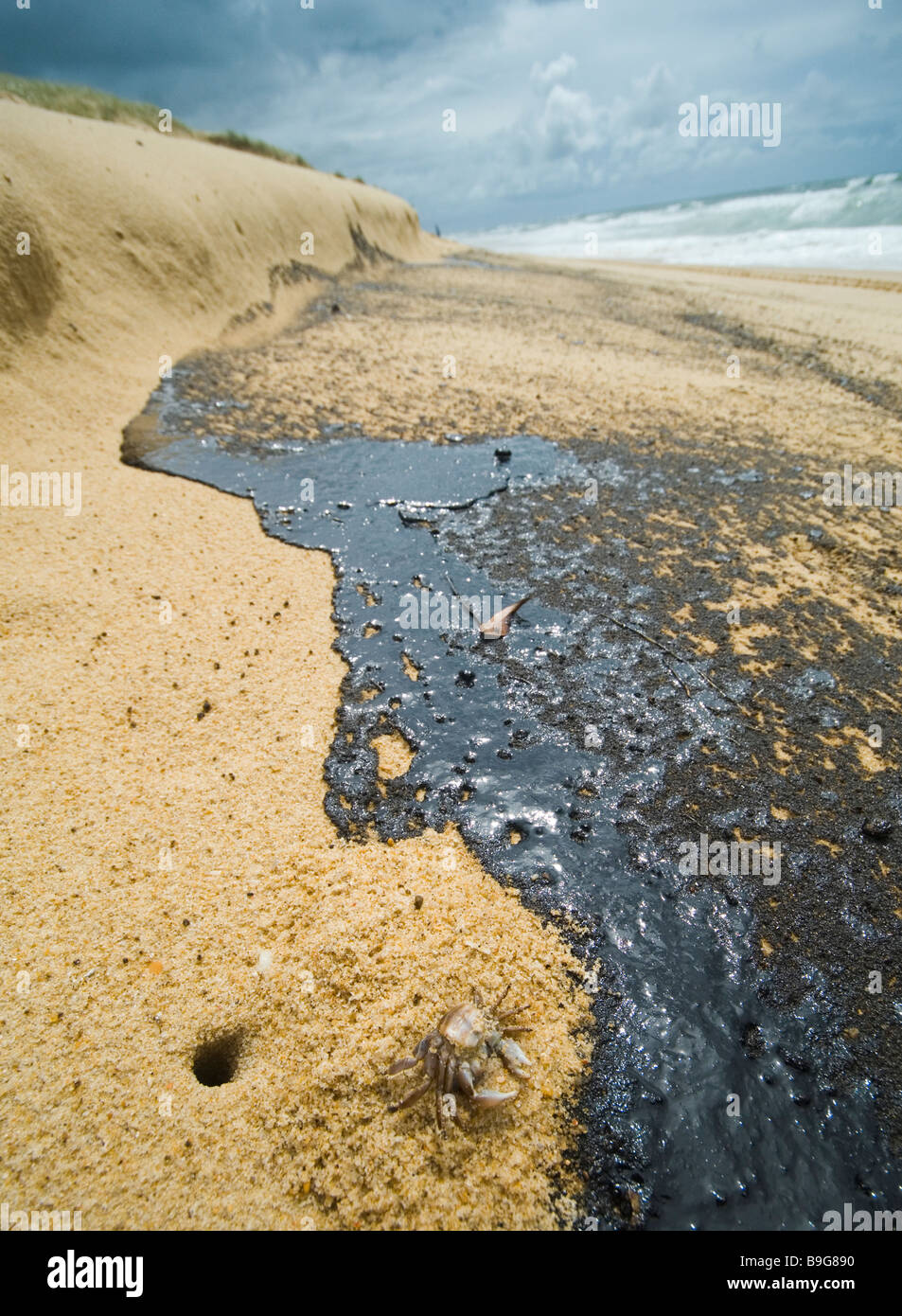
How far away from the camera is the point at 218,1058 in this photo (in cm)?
167

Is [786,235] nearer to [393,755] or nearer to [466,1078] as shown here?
[393,755]

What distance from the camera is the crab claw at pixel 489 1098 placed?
1524mm

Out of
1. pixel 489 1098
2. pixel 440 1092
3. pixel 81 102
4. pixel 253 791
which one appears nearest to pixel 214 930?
pixel 253 791

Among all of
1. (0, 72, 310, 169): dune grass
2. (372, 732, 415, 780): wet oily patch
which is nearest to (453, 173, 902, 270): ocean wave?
(0, 72, 310, 169): dune grass

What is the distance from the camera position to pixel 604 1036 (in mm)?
1669

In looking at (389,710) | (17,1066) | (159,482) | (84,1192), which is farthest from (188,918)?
(159,482)

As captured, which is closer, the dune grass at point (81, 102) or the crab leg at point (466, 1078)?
the crab leg at point (466, 1078)

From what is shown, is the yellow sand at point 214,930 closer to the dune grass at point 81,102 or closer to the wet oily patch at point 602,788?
the wet oily patch at point 602,788

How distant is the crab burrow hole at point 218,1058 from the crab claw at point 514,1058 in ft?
2.29

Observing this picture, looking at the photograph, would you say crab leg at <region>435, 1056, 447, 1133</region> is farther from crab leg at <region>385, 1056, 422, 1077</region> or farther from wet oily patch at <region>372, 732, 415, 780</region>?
wet oily patch at <region>372, 732, 415, 780</region>

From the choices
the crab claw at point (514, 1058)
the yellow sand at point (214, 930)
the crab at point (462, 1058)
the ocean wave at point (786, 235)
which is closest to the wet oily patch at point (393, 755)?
the yellow sand at point (214, 930)

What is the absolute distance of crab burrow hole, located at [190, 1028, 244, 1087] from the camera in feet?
5.37

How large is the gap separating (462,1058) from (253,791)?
1.15 meters
